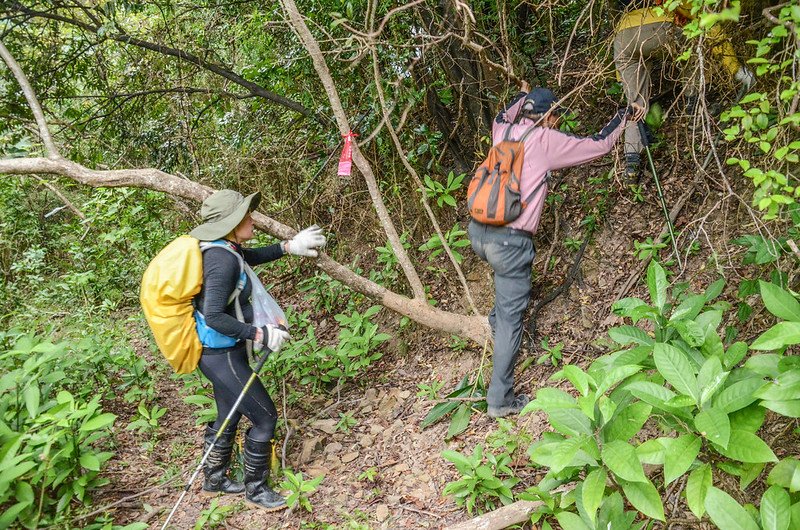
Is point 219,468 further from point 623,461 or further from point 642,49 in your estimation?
point 642,49

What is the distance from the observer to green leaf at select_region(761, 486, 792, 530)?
74.9 inches

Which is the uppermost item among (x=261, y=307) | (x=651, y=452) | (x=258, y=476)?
(x=261, y=307)

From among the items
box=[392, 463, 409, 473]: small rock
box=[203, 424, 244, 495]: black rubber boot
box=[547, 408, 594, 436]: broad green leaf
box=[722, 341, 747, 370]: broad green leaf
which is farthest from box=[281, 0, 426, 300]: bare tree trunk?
A: box=[722, 341, 747, 370]: broad green leaf

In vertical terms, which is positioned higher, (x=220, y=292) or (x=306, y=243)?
(x=306, y=243)

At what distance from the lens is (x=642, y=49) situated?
3691mm

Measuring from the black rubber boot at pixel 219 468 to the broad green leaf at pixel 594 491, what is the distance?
260 cm

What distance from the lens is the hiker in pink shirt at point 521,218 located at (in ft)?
11.7

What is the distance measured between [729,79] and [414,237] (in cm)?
325

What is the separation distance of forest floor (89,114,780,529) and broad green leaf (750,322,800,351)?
50.7 inches

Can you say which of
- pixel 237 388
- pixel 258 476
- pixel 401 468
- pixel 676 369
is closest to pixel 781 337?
pixel 676 369

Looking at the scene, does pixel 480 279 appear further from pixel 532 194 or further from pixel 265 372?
pixel 265 372

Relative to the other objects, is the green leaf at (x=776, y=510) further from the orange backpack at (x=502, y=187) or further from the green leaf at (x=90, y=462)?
the green leaf at (x=90, y=462)

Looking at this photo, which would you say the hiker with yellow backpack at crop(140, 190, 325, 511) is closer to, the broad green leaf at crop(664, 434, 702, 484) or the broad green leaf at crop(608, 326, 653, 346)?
the broad green leaf at crop(608, 326, 653, 346)

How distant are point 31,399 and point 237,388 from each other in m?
1.31
